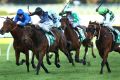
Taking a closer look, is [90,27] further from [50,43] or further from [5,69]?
[5,69]

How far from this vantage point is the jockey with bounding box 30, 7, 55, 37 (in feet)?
55.9

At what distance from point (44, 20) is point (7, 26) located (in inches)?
54.9

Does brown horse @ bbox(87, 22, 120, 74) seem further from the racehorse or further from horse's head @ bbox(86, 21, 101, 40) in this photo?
the racehorse

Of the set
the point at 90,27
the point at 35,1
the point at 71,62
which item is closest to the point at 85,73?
the point at 90,27

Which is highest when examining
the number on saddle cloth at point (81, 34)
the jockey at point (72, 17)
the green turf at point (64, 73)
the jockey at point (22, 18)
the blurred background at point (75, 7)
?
the jockey at point (22, 18)

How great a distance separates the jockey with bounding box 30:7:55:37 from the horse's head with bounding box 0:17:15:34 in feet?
2.63

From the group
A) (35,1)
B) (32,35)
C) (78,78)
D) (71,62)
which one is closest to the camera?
(78,78)

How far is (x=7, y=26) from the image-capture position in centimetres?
1655

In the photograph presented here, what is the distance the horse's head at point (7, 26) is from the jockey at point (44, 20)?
31.6 inches

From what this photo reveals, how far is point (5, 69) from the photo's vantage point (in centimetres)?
1825

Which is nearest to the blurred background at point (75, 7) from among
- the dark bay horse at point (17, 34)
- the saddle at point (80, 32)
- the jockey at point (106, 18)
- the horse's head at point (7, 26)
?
the saddle at point (80, 32)

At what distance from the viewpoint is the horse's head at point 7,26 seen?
54.0 ft

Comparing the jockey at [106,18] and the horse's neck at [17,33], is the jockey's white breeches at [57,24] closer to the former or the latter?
the jockey at [106,18]

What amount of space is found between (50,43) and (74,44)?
9.57 ft
